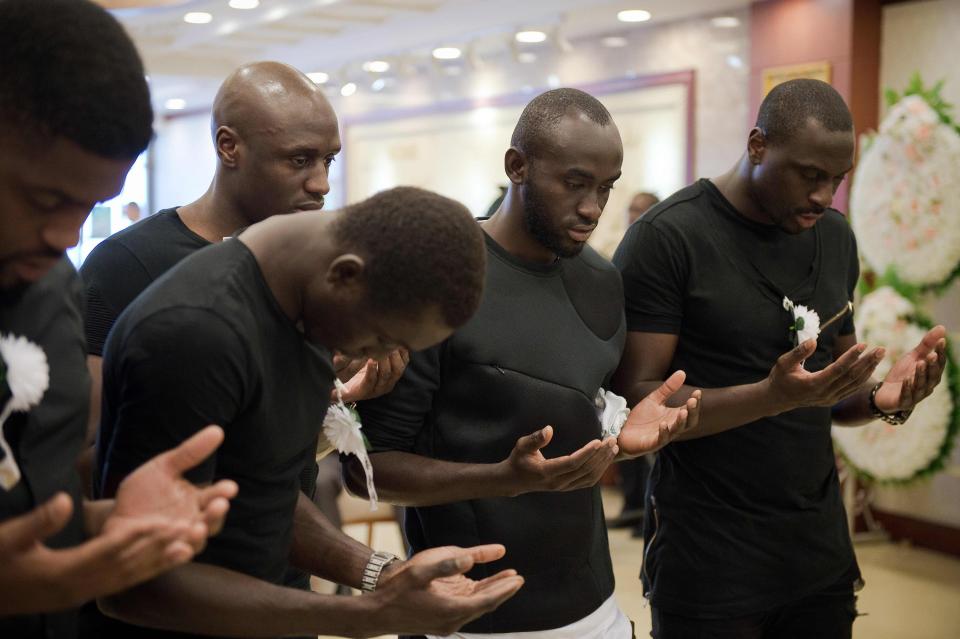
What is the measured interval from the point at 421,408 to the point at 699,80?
6.54 metres

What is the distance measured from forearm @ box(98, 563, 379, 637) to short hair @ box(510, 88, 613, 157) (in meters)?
1.13

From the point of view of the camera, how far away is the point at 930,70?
6.38m

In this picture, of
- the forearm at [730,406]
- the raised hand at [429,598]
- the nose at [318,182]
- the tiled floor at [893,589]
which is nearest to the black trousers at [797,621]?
the forearm at [730,406]

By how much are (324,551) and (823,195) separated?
1.45 metres

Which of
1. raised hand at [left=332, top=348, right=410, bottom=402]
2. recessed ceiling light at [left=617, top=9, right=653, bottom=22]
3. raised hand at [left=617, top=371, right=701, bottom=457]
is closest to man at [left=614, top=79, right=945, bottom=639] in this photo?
raised hand at [left=617, top=371, right=701, bottom=457]

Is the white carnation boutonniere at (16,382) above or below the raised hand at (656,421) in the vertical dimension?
above

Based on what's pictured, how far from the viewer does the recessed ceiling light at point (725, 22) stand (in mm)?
7824

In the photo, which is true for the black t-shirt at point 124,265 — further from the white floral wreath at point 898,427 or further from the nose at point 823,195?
the white floral wreath at point 898,427

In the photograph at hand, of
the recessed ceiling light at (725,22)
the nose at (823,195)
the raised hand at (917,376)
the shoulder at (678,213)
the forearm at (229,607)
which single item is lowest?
the raised hand at (917,376)

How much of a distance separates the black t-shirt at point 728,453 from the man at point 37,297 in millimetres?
1462

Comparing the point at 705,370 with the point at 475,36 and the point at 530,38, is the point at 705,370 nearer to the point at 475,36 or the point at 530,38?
the point at 530,38

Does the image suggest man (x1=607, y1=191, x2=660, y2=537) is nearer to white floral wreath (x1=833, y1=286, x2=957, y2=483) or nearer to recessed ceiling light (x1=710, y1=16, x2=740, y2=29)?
white floral wreath (x1=833, y1=286, x2=957, y2=483)

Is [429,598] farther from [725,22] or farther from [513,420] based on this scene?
[725,22]

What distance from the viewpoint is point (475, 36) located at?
9.93 meters
